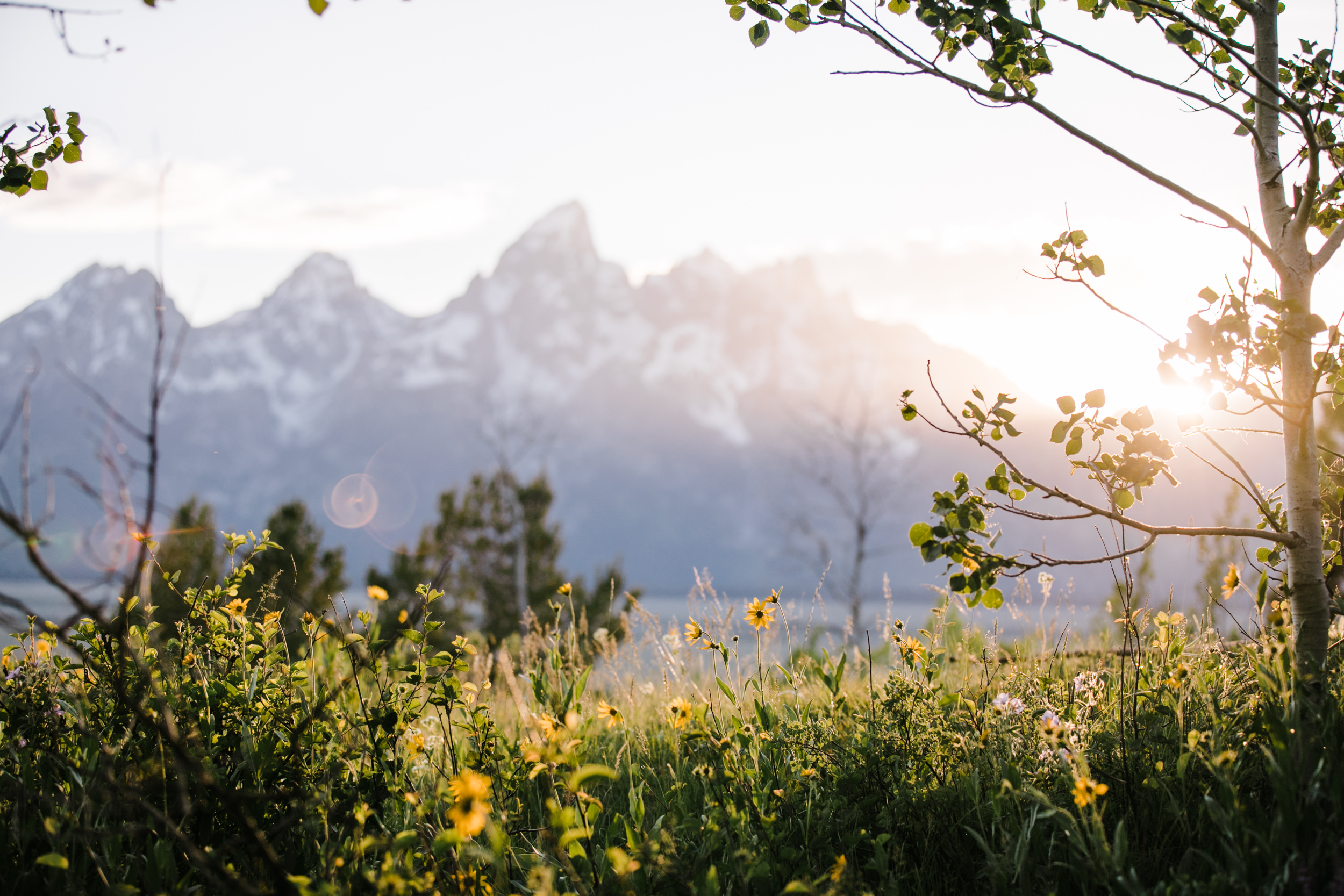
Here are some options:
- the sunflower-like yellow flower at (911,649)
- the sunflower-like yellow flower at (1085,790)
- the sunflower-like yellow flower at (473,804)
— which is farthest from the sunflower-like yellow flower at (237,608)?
the sunflower-like yellow flower at (1085,790)

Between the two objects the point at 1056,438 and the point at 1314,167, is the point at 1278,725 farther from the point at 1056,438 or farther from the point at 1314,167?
the point at 1314,167

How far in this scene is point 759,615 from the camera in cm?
276

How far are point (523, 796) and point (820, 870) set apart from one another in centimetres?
125

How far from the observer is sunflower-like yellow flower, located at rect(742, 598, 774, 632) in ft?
8.95

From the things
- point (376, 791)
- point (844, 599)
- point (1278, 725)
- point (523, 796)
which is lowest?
point (844, 599)

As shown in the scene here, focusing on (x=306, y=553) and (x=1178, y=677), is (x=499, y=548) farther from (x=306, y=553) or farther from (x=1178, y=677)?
(x=1178, y=677)

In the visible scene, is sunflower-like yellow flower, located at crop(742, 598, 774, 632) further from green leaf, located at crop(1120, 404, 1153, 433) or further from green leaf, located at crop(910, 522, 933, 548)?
green leaf, located at crop(1120, 404, 1153, 433)

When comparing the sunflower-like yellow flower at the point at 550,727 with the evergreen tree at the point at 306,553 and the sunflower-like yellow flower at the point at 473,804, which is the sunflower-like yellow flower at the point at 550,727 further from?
the evergreen tree at the point at 306,553

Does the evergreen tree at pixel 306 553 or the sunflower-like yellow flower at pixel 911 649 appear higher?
the sunflower-like yellow flower at pixel 911 649

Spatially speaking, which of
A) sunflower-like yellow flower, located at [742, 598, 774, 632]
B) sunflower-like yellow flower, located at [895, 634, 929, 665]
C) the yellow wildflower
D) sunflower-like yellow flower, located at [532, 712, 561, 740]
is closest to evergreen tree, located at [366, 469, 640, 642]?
sunflower-like yellow flower, located at [895, 634, 929, 665]

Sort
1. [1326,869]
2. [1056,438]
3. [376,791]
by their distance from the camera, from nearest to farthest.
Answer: [1326,869] → [376,791] → [1056,438]

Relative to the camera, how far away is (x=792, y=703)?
141 inches

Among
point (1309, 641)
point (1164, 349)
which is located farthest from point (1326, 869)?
point (1164, 349)

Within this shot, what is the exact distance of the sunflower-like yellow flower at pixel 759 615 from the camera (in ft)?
8.95
